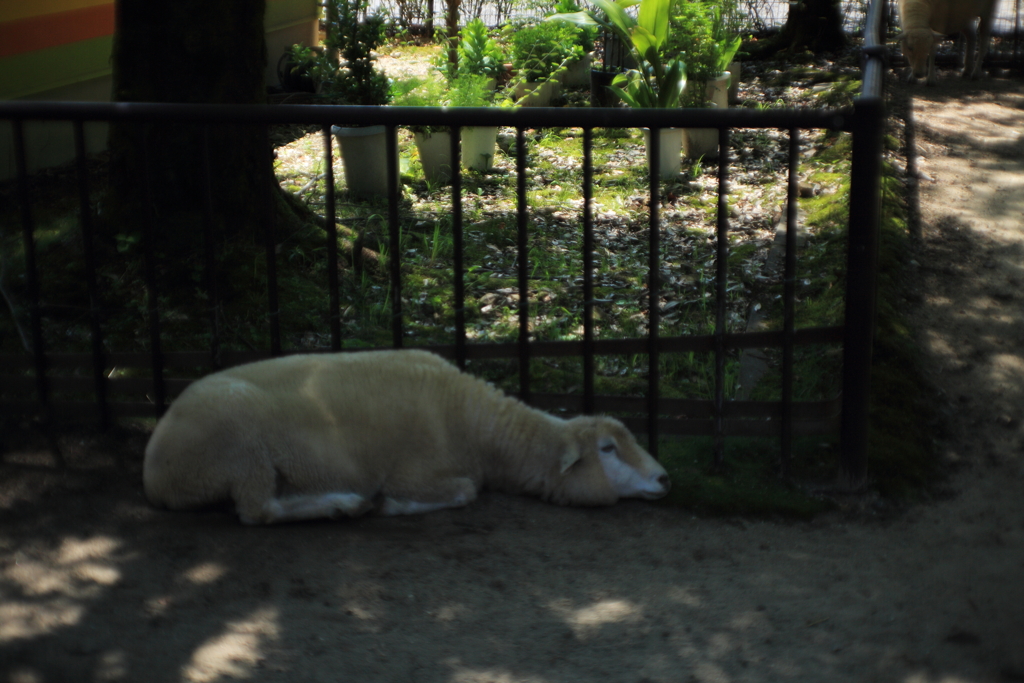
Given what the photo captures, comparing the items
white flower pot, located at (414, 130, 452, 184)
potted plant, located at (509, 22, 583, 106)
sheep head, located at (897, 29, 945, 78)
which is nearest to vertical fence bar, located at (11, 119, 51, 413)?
white flower pot, located at (414, 130, 452, 184)

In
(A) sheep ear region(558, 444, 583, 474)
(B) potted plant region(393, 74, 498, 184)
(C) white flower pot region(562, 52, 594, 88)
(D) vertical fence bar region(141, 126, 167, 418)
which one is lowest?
(A) sheep ear region(558, 444, 583, 474)

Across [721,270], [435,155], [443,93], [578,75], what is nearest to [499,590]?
[721,270]

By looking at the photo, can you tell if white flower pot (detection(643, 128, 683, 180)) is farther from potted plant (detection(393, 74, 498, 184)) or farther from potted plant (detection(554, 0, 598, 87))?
potted plant (detection(554, 0, 598, 87))

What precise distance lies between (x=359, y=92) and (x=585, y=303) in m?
5.17

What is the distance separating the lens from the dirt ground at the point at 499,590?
2.79 m

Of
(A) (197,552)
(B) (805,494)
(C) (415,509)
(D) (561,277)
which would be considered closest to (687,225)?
(D) (561,277)

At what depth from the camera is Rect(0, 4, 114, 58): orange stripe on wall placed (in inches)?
322

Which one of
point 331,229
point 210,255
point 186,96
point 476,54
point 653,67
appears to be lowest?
point 210,255

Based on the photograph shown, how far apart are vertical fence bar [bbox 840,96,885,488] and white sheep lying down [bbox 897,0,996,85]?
9128mm

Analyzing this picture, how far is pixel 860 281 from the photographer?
12.0 feet

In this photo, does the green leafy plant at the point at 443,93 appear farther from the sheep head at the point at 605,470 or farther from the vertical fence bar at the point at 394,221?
the sheep head at the point at 605,470

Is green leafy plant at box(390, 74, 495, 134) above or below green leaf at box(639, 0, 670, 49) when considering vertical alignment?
below

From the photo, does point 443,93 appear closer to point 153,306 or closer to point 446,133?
point 446,133

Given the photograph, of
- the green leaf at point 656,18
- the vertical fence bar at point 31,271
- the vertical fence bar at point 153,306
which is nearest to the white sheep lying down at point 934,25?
the green leaf at point 656,18
